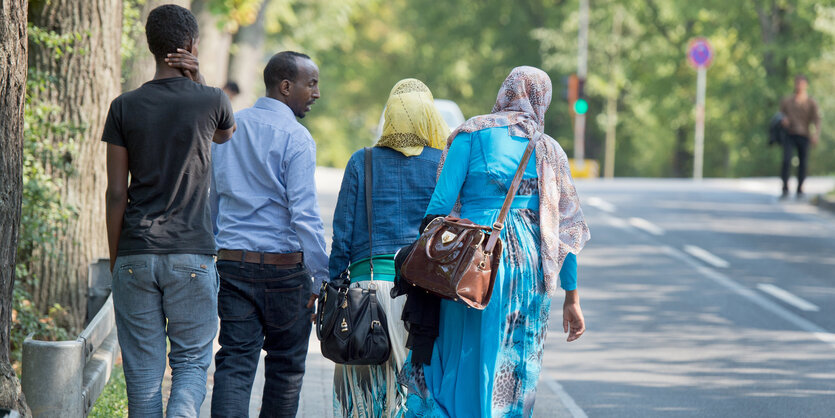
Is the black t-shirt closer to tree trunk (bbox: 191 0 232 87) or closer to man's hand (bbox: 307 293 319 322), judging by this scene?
man's hand (bbox: 307 293 319 322)

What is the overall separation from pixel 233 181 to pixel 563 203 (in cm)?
141

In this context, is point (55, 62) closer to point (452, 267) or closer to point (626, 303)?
point (452, 267)

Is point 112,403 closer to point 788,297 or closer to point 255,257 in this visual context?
point 255,257

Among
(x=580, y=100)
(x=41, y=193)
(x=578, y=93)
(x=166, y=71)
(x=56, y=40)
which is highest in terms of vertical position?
(x=578, y=93)

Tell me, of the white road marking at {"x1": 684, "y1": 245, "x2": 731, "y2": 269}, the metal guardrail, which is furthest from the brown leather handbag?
the white road marking at {"x1": 684, "y1": 245, "x2": 731, "y2": 269}

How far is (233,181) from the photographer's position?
5180 millimetres

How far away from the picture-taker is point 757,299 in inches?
434

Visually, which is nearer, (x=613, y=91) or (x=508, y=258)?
(x=508, y=258)

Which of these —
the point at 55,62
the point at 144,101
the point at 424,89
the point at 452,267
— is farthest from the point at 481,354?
the point at 55,62

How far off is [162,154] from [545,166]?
148 cm

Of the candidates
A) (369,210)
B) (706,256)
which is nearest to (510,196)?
(369,210)

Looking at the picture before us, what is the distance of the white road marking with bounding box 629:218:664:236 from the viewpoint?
51.6ft

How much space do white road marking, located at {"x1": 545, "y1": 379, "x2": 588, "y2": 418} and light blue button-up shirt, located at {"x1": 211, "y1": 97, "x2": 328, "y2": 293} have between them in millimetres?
2435

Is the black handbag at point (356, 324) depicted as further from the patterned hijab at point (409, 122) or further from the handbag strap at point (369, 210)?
the patterned hijab at point (409, 122)
